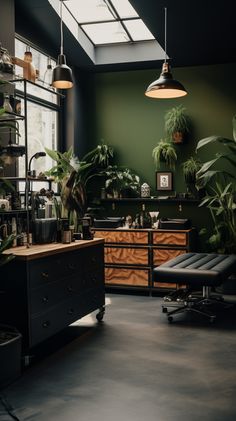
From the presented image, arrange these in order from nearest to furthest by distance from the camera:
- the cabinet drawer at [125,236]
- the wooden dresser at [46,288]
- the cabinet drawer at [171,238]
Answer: the wooden dresser at [46,288] → the cabinet drawer at [171,238] → the cabinet drawer at [125,236]

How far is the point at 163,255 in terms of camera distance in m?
6.38

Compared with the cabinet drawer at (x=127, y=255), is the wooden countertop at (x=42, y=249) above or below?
above

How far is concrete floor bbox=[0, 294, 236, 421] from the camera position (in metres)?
2.96

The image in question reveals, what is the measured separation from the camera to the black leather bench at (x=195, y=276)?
15.5 feet

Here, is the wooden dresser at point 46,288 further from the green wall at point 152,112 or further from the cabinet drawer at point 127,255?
the green wall at point 152,112

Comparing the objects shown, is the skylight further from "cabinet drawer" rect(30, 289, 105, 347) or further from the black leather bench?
"cabinet drawer" rect(30, 289, 105, 347)

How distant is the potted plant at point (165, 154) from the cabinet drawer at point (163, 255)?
1330 mm

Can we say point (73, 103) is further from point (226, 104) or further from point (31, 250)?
point (31, 250)

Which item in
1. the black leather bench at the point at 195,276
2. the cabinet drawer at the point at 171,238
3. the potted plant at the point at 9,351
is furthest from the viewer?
the cabinet drawer at the point at 171,238

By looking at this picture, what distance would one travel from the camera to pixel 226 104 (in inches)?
270

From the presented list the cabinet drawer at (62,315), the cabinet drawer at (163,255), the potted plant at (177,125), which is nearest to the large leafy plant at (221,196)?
the potted plant at (177,125)

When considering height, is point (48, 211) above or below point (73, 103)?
below

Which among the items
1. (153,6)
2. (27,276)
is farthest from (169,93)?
(27,276)

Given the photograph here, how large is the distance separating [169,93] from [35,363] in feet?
10.6
